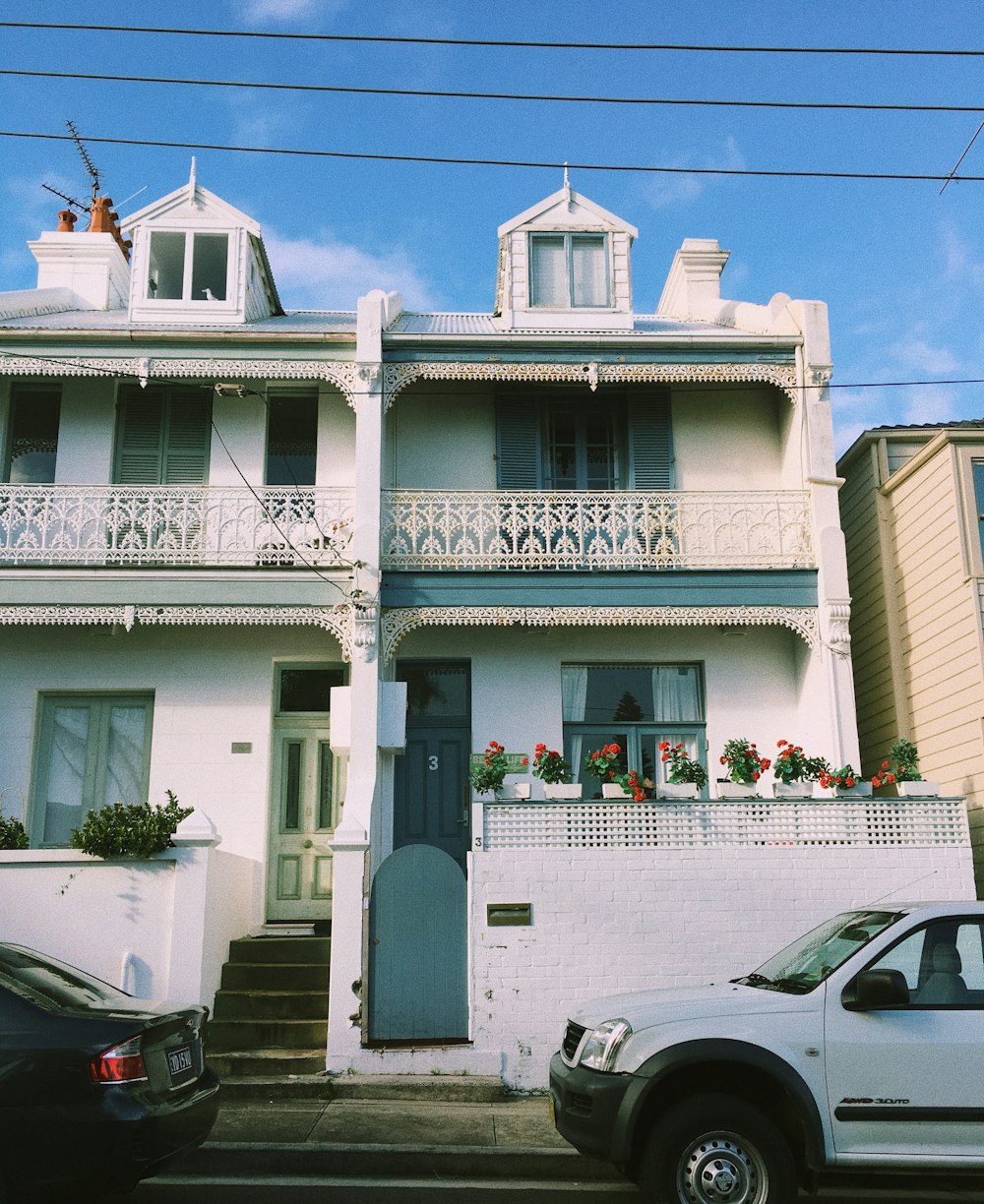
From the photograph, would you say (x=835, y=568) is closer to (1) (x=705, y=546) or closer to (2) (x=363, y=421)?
(1) (x=705, y=546)

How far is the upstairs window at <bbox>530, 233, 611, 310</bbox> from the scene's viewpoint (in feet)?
47.6

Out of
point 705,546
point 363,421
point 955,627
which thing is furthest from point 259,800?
point 955,627

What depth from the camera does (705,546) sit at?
12.8 metres

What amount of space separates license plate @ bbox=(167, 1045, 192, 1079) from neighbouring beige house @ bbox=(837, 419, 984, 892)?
8154mm

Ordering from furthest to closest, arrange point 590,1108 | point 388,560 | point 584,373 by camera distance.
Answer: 1. point 584,373
2. point 388,560
3. point 590,1108

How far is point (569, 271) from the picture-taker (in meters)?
14.6

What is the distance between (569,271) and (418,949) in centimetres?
886

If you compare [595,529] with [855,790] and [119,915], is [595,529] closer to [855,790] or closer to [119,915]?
[855,790]

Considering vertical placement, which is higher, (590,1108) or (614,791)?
(614,791)

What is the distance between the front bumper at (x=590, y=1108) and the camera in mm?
5867

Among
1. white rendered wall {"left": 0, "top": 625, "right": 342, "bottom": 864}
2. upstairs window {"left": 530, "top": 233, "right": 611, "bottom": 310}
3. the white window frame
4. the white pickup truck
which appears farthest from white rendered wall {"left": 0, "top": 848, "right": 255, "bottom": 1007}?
upstairs window {"left": 530, "top": 233, "right": 611, "bottom": 310}

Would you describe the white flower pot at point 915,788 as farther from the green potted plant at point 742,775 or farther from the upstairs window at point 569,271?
the upstairs window at point 569,271

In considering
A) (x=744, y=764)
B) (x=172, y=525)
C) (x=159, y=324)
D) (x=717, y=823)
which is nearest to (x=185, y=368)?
(x=159, y=324)

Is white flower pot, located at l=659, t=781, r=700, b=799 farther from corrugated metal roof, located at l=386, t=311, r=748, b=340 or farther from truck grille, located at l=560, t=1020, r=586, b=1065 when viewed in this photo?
corrugated metal roof, located at l=386, t=311, r=748, b=340
